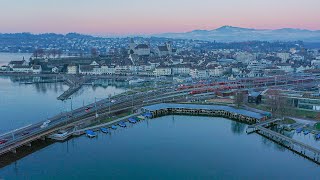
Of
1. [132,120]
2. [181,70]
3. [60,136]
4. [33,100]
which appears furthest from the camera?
[181,70]

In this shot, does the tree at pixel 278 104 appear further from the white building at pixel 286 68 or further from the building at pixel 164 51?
the building at pixel 164 51

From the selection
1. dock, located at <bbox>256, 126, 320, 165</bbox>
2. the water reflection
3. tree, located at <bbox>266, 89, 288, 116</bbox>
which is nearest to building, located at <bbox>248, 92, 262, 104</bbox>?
tree, located at <bbox>266, 89, 288, 116</bbox>

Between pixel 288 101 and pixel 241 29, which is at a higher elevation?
pixel 241 29

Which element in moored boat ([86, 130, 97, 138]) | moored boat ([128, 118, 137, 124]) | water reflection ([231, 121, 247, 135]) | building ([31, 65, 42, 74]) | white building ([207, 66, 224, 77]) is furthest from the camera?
building ([31, 65, 42, 74])

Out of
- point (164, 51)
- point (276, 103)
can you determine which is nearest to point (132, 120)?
point (276, 103)

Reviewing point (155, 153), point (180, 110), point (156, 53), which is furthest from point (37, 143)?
point (156, 53)

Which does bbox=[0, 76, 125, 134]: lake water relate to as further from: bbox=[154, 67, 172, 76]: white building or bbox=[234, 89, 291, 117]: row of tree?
bbox=[234, 89, 291, 117]: row of tree

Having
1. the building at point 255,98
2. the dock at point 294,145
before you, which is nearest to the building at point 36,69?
the building at point 255,98

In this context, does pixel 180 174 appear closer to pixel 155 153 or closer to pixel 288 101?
pixel 155 153

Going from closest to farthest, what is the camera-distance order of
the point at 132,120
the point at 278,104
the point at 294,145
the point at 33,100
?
the point at 294,145 → the point at 132,120 → the point at 278,104 → the point at 33,100

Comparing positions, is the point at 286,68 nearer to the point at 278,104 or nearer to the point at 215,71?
the point at 215,71

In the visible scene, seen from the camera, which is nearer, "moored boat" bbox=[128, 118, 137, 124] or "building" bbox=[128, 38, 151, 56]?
"moored boat" bbox=[128, 118, 137, 124]
